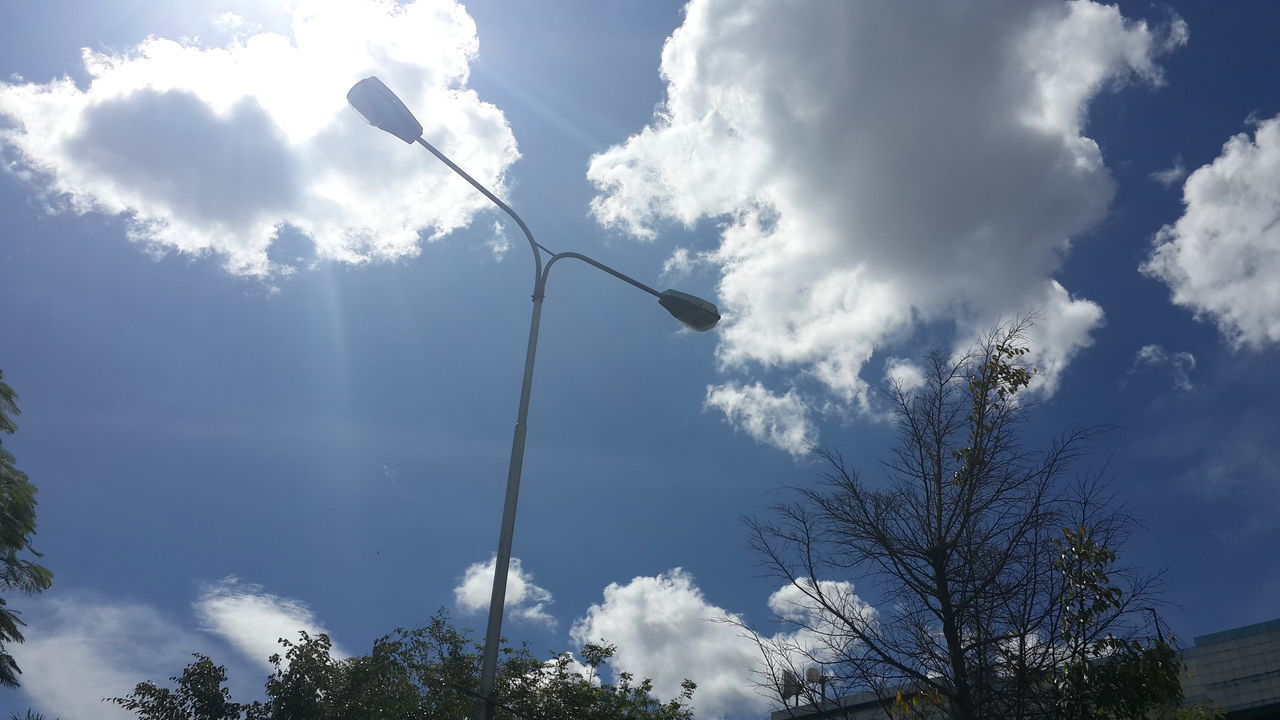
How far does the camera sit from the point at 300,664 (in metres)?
23.2

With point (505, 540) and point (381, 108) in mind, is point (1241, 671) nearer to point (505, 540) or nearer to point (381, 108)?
point (505, 540)

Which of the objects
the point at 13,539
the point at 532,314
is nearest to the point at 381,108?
the point at 532,314

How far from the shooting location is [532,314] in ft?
30.9

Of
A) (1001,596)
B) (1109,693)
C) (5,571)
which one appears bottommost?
(1109,693)

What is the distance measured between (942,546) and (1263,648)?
15.8m

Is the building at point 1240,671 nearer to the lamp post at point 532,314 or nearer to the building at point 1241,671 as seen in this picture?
the building at point 1241,671

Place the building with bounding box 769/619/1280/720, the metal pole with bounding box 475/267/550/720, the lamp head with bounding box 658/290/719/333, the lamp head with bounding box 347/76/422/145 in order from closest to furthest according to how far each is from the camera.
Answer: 1. the metal pole with bounding box 475/267/550/720
2. the lamp head with bounding box 347/76/422/145
3. the lamp head with bounding box 658/290/719/333
4. the building with bounding box 769/619/1280/720

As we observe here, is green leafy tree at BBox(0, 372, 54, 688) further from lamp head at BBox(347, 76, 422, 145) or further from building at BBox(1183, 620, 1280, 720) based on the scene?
building at BBox(1183, 620, 1280, 720)

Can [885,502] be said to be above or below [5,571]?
below

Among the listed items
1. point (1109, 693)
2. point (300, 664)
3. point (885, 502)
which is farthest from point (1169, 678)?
point (300, 664)

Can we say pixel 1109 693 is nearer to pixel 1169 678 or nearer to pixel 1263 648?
pixel 1169 678

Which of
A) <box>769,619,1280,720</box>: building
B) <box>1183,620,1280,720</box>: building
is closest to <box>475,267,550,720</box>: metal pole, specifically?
<box>769,619,1280,720</box>: building

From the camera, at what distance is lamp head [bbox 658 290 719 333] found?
9.70 metres

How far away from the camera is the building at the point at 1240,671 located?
18453 millimetres
